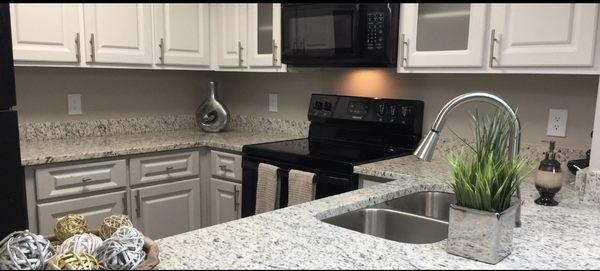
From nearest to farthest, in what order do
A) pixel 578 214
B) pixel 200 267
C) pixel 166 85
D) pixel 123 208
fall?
pixel 200 267 < pixel 578 214 < pixel 123 208 < pixel 166 85

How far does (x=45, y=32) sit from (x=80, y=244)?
188 cm

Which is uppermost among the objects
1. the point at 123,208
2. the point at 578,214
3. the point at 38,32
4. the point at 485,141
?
the point at 38,32

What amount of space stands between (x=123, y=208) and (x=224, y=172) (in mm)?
598

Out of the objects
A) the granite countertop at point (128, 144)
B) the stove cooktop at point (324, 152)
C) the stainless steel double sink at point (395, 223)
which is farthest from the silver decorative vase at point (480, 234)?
the granite countertop at point (128, 144)

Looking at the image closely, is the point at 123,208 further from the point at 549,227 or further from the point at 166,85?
the point at 549,227

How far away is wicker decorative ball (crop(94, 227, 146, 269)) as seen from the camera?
32.1 inches

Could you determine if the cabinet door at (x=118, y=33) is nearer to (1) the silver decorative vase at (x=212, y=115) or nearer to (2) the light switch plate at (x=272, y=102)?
(1) the silver decorative vase at (x=212, y=115)

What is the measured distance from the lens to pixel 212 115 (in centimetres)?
320

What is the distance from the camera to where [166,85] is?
333 cm

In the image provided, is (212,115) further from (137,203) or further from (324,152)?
(324,152)

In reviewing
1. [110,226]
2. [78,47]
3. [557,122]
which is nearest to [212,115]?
[78,47]

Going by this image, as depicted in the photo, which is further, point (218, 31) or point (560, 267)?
point (218, 31)

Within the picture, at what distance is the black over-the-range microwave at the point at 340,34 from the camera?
223 centimetres

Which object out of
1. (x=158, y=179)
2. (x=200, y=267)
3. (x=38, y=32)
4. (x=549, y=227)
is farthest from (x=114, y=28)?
(x=549, y=227)
